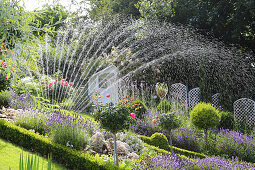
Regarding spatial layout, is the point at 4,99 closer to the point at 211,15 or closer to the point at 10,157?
the point at 10,157

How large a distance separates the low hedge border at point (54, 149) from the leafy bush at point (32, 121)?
513 millimetres

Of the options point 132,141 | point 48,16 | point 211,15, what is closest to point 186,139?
point 132,141

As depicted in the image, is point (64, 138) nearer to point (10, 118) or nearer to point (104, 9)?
point (10, 118)

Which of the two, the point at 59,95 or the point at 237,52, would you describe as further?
the point at 237,52

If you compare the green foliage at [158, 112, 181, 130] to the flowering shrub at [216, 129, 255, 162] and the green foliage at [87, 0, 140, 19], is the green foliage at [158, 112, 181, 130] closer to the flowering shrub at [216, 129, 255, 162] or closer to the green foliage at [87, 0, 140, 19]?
the flowering shrub at [216, 129, 255, 162]

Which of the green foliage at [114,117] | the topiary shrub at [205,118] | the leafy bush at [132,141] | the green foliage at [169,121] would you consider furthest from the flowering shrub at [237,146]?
the green foliage at [114,117]

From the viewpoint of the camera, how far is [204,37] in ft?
54.1

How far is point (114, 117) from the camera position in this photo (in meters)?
4.67

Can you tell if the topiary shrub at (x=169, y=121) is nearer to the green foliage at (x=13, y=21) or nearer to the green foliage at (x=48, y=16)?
the green foliage at (x=48, y=16)

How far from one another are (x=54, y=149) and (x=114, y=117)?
67.4 inches

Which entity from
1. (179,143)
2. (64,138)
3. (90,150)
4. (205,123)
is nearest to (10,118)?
(64,138)

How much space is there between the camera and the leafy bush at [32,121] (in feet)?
22.1

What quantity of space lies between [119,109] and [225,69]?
1174cm

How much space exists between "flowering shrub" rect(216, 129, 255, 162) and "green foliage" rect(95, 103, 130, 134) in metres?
4.19
